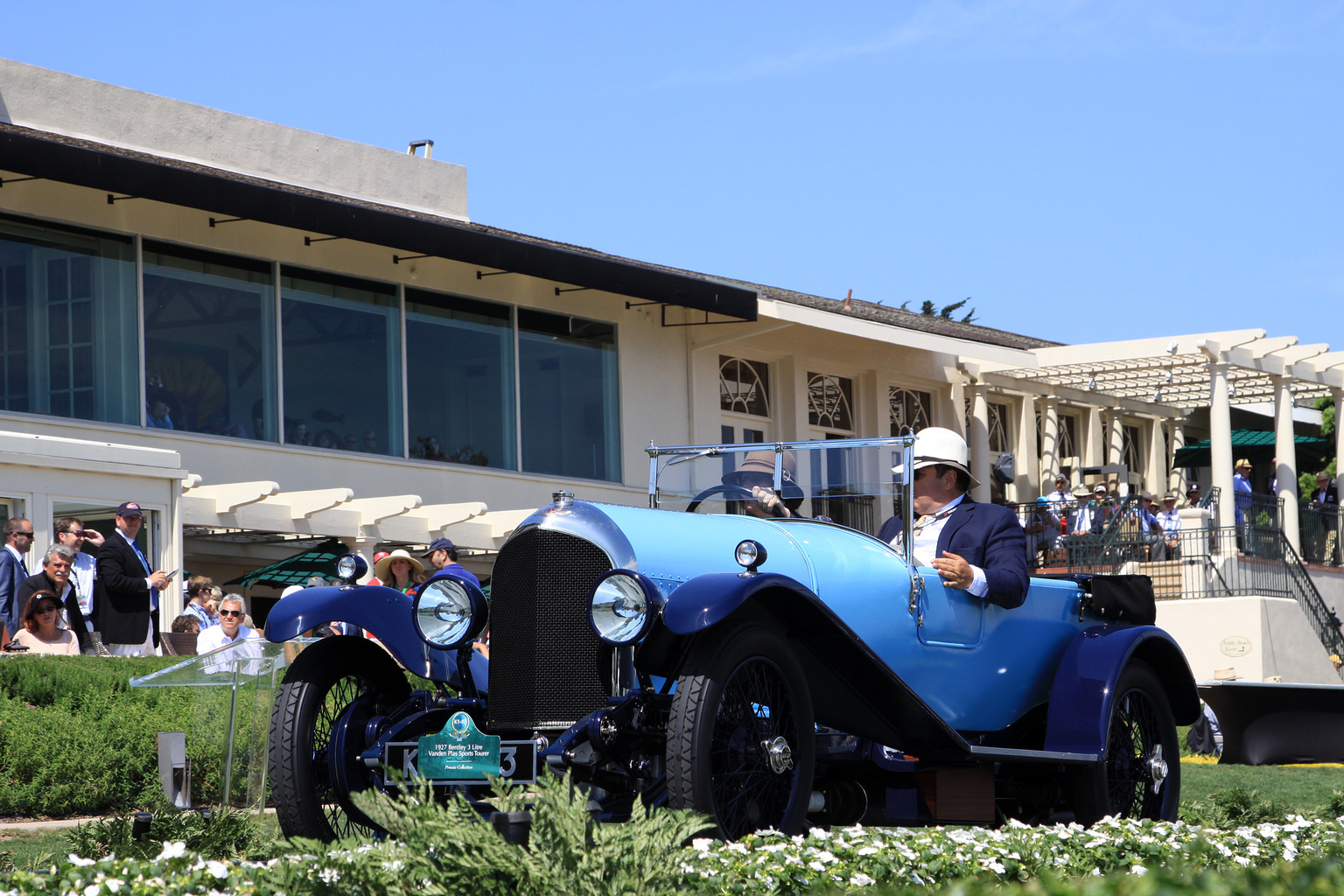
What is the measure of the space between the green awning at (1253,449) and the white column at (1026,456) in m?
5.07

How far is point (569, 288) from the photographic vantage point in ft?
70.9

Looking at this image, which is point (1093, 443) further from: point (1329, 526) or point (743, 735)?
point (743, 735)

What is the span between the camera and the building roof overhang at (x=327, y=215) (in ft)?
52.4

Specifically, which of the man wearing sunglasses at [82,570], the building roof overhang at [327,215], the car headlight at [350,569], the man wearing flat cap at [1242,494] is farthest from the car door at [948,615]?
the man wearing flat cap at [1242,494]

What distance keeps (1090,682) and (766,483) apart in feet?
5.81

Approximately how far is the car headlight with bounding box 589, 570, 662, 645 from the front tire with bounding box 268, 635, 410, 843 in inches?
54.5

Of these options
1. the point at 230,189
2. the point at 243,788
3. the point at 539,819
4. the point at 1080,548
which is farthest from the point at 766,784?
the point at 1080,548

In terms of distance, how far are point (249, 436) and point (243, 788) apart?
439 inches

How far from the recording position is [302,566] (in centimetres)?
1848

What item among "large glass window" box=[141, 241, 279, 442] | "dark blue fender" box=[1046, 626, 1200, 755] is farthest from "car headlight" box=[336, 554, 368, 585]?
"large glass window" box=[141, 241, 279, 442]

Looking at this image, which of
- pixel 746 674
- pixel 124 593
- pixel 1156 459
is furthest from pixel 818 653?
pixel 1156 459

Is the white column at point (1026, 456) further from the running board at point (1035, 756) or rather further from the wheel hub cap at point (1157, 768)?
the running board at point (1035, 756)

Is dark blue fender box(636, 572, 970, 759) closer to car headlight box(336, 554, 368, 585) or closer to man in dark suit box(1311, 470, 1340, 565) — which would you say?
car headlight box(336, 554, 368, 585)

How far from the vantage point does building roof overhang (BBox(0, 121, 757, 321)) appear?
16.0 metres
